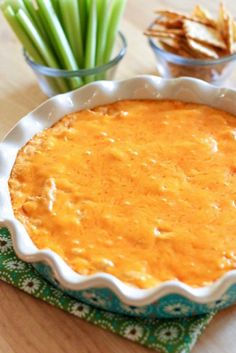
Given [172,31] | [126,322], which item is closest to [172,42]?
[172,31]

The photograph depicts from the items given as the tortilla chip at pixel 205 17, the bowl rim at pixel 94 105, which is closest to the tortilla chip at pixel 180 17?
the tortilla chip at pixel 205 17

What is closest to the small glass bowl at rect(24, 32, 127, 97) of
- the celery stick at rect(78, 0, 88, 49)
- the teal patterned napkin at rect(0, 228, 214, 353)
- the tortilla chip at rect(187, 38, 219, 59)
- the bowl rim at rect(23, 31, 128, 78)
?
the bowl rim at rect(23, 31, 128, 78)

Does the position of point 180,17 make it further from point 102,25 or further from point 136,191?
point 136,191

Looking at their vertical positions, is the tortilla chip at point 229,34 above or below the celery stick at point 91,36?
below

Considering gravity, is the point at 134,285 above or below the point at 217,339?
above

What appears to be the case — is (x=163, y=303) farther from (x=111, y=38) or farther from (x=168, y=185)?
(x=111, y=38)

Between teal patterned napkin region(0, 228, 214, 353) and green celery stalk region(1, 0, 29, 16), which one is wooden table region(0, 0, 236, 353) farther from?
green celery stalk region(1, 0, 29, 16)

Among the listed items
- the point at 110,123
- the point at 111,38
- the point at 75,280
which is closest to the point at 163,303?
the point at 75,280

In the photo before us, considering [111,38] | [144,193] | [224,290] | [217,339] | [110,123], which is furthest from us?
[111,38]

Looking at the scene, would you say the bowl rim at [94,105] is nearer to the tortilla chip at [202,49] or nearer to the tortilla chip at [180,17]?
the tortilla chip at [202,49]
